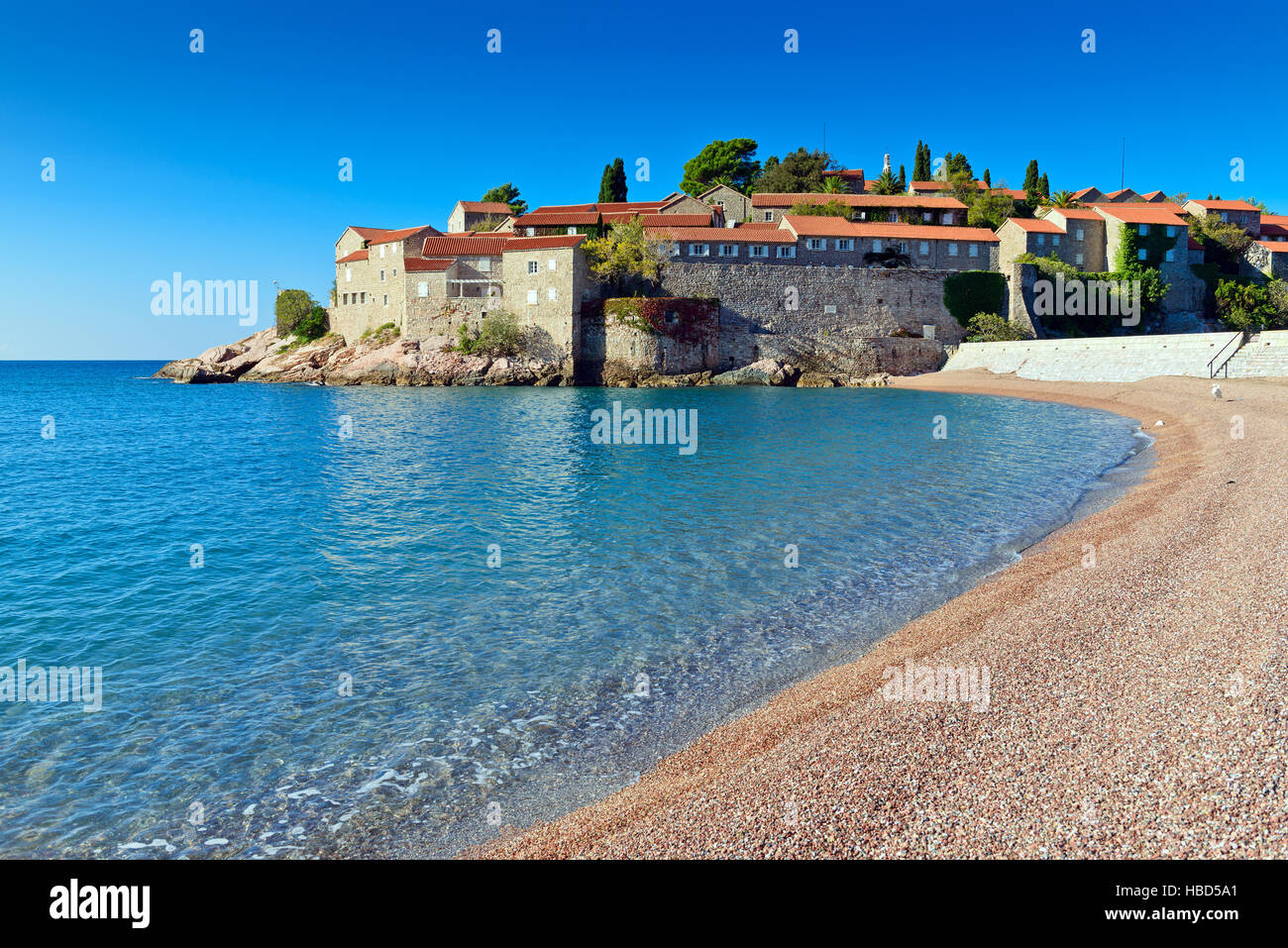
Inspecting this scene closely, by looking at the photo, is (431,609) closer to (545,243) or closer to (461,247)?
(545,243)

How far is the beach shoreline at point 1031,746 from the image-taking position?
4.94 metres

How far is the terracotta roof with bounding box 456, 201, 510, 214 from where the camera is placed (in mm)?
90981

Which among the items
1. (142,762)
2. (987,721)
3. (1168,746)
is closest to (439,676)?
(142,762)

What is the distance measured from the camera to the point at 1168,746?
5.76 m

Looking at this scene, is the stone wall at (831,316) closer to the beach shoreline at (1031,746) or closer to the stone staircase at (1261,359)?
the stone staircase at (1261,359)

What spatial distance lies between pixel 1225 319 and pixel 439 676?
274 feet

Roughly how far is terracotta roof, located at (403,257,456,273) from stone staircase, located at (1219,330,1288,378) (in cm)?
6138

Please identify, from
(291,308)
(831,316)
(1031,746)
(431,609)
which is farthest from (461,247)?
(1031,746)

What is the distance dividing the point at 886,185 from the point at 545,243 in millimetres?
47459

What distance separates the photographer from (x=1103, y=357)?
50.6 meters

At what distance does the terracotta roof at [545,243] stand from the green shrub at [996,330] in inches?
1511

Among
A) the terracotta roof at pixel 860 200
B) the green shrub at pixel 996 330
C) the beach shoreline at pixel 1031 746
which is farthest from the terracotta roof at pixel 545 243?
the beach shoreline at pixel 1031 746

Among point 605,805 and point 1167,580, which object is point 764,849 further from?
point 1167,580

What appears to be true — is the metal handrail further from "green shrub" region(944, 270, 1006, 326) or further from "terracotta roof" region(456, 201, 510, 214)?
"terracotta roof" region(456, 201, 510, 214)
